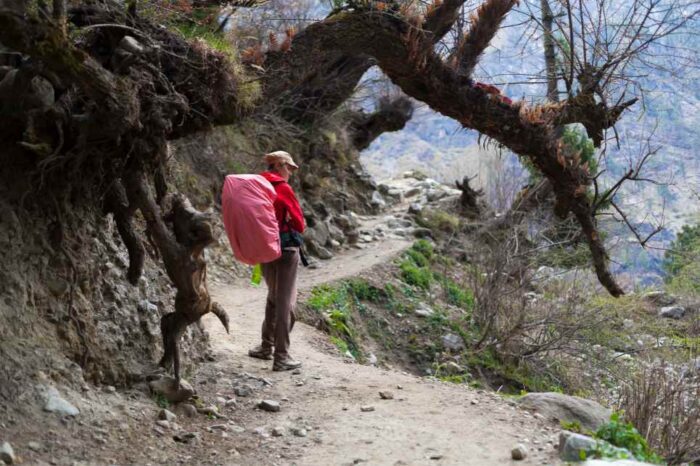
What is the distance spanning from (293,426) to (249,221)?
A: 1.77 metres

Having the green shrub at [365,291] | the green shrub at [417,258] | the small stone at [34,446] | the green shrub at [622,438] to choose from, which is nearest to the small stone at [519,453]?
the green shrub at [622,438]

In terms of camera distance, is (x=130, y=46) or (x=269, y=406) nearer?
(x=130, y=46)

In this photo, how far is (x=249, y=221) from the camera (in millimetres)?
6395

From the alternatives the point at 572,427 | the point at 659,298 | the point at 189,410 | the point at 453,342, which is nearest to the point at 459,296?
the point at 453,342

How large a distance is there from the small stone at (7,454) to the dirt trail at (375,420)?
4.56 feet

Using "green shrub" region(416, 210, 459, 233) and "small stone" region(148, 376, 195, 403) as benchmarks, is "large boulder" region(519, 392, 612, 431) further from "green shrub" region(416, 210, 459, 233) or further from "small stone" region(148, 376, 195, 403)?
"green shrub" region(416, 210, 459, 233)

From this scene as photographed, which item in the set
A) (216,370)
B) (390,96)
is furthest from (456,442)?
(390,96)

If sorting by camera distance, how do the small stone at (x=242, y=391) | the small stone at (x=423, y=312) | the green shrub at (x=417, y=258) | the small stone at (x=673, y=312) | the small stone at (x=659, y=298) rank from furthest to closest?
the green shrub at (x=417, y=258), the small stone at (x=659, y=298), the small stone at (x=673, y=312), the small stone at (x=423, y=312), the small stone at (x=242, y=391)

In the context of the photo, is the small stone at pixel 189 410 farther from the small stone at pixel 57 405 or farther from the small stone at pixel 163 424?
→ the small stone at pixel 57 405

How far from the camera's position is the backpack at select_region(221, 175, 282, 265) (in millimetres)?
6395

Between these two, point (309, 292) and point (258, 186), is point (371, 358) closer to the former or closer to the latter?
point (309, 292)

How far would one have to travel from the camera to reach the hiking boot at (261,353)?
7523 millimetres

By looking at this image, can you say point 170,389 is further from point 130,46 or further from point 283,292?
point 130,46

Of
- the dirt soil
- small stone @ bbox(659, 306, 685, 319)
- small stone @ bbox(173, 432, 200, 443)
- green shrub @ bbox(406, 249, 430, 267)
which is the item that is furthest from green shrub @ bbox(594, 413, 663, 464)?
green shrub @ bbox(406, 249, 430, 267)
